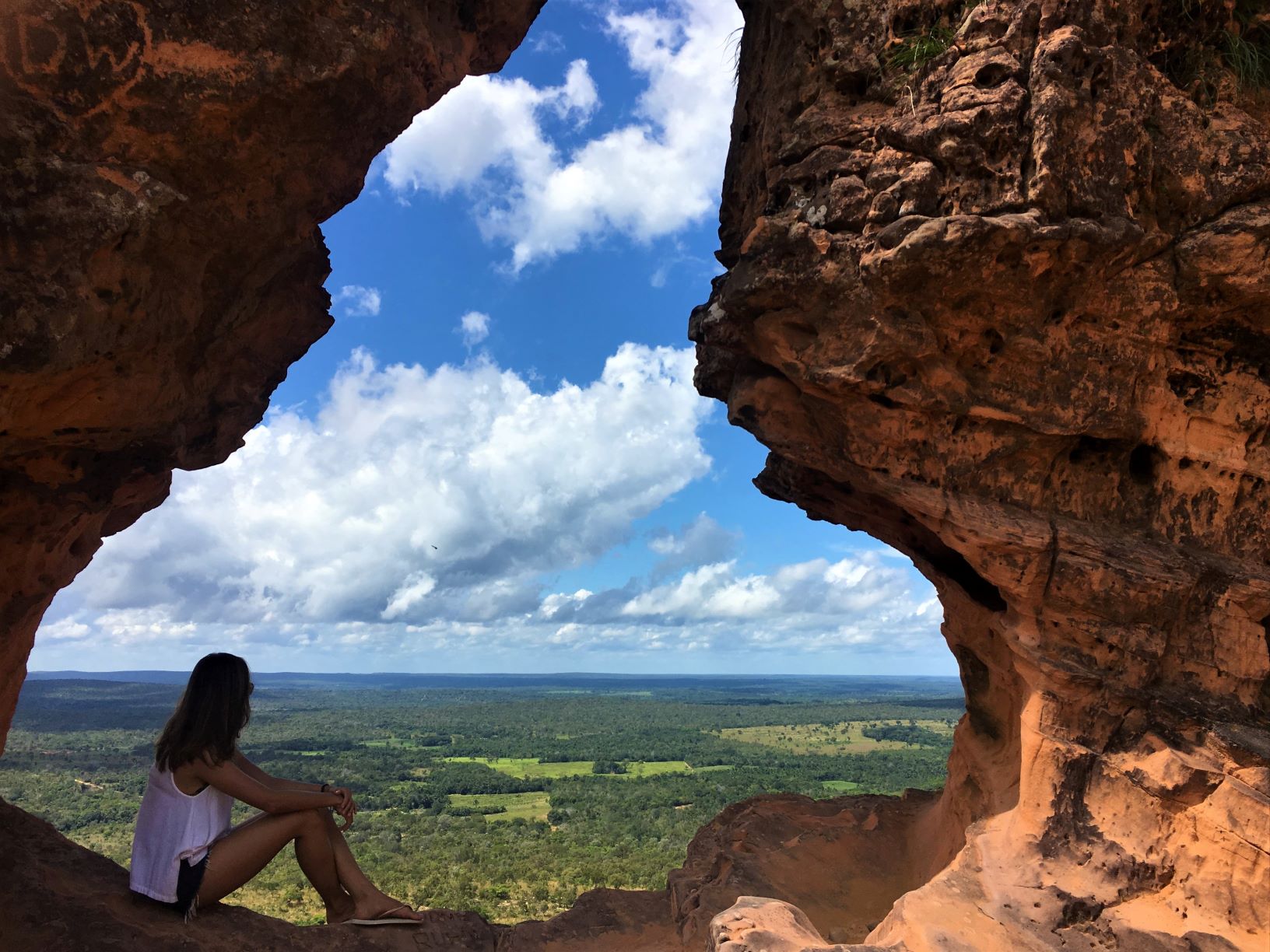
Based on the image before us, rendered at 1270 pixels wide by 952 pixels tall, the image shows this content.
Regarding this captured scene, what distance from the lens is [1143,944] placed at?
5.34 meters

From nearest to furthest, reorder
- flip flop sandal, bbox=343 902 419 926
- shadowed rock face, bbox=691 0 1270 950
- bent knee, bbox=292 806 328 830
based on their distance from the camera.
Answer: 1. shadowed rock face, bbox=691 0 1270 950
2. bent knee, bbox=292 806 328 830
3. flip flop sandal, bbox=343 902 419 926

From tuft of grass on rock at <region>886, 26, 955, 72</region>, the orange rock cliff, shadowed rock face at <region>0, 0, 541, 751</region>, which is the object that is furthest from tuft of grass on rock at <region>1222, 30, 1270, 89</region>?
shadowed rock face at <region>0, 0, 541, 751</region>

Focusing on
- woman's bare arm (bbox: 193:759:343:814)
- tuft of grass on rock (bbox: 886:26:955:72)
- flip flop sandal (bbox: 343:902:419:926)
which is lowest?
flip flop sandal (bbox: 343:902:419:926)

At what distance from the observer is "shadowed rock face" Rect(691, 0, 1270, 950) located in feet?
20.4

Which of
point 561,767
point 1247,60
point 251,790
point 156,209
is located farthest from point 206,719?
point 561,767

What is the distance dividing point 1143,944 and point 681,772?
41.3 m

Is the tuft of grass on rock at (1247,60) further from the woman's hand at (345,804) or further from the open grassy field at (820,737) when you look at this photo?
the open grassy field at (820,737)

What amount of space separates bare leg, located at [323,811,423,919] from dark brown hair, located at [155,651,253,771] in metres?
1.20

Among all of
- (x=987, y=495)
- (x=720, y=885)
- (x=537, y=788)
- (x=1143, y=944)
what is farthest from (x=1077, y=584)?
(x=537, y=788)

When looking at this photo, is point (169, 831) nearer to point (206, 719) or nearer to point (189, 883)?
point (189, 883)

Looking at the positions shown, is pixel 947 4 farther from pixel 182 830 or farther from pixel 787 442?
pixel 182 830

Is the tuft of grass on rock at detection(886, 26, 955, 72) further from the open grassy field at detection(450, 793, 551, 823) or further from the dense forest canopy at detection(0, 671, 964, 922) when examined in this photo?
the open grassy field at detection(450, 793, 551, 823)

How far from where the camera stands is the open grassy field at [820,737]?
5519cm

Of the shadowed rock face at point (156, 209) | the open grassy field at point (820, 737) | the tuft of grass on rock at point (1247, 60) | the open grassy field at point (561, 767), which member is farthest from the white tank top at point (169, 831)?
the open grassy field at point (820, 737)
